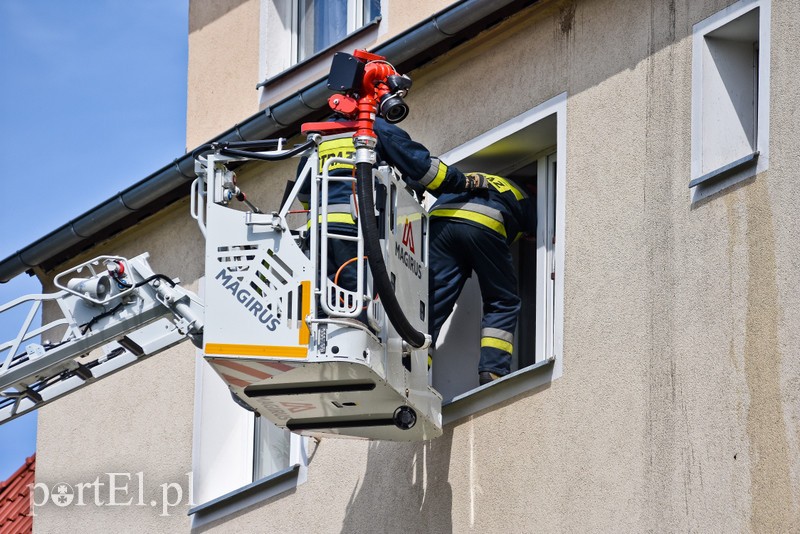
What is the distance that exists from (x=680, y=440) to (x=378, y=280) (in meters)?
1.74

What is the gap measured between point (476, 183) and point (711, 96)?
174 centimetres

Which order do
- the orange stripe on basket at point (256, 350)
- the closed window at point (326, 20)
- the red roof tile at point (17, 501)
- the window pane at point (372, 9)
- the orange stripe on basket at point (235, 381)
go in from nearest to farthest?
the orange stripe on basket at point (256, 350)
the orange stripe on basket at point (235, 381)
the window pane at point (372, 9)
the closed window at point (326, 20)
the red roof tile at point (17, 501)

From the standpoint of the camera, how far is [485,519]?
10531mm

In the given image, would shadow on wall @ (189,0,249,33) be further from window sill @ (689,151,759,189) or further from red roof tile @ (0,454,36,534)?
window sill @ (689,151,759,189)

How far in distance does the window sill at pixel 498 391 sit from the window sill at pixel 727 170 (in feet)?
4.59

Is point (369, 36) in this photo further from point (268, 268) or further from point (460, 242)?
point (268, 268)

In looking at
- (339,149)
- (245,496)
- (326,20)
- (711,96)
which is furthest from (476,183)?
(326,20)

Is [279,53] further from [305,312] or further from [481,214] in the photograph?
[305,312]

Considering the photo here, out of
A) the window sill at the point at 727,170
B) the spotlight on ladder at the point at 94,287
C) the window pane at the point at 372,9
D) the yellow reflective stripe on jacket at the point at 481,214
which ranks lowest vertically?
the spotlight on ladder at the point at 94,287

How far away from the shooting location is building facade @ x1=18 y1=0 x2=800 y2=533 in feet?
30.0

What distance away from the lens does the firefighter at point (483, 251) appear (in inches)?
429

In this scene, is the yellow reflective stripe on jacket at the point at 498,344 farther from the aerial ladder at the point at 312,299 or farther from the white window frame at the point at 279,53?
the white window frame at the point at 279,53

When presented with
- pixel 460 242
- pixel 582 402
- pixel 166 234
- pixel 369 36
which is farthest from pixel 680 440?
pixel 166 234

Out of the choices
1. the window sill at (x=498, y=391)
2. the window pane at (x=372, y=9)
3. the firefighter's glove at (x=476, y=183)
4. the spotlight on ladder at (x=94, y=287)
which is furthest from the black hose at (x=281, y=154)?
the window pane at (x=372, y=9)
